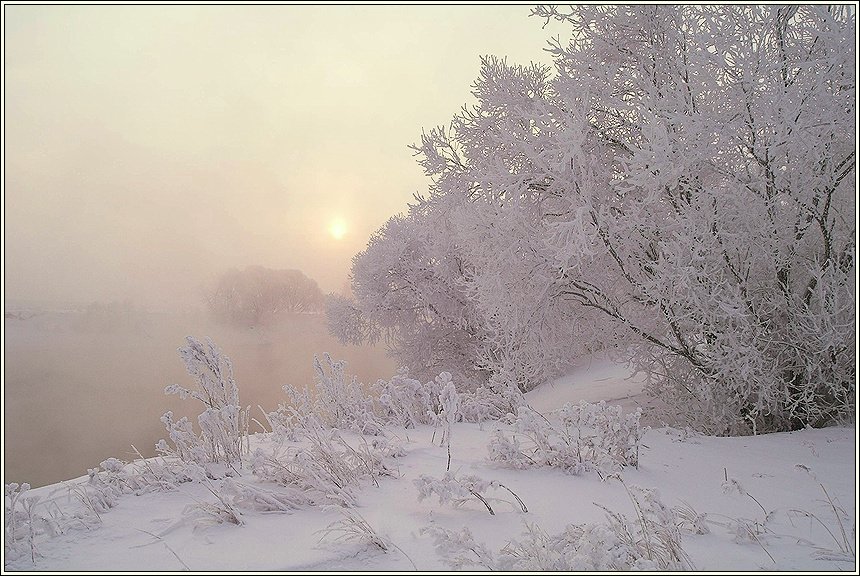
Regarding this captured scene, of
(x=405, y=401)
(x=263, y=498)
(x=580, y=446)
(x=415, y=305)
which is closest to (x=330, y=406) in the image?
(x=405, y=401)

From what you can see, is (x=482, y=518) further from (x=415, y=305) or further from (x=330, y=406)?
(x=415, y=305)

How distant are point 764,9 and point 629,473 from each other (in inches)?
176

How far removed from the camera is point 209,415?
12.4ft

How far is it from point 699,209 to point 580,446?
9.43 ft

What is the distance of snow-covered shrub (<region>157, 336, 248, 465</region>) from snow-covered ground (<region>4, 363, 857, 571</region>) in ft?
1.02

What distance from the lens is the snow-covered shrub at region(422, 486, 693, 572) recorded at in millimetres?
2111

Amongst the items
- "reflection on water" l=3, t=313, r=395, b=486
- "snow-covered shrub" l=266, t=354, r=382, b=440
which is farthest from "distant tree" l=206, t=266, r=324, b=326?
"snow-covered shrub" l=266, t=354, r=382, b=440

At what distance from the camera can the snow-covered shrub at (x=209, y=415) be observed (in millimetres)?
3812

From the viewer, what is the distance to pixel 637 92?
5.87 meters

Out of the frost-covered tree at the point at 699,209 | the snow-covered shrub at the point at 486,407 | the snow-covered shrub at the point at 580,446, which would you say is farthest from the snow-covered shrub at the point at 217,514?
the frost-covered tree at the point at 699,209

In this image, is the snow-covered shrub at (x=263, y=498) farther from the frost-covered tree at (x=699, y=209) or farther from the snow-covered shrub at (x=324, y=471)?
the frost-covered tree at (x=699, y=209)

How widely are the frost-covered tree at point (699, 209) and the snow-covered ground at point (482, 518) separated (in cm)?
120

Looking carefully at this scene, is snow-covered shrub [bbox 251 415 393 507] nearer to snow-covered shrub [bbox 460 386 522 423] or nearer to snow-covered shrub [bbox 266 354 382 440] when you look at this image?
snow-covered shrub [bbox 266 354 382 440]

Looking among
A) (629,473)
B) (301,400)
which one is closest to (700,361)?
(629,473)
